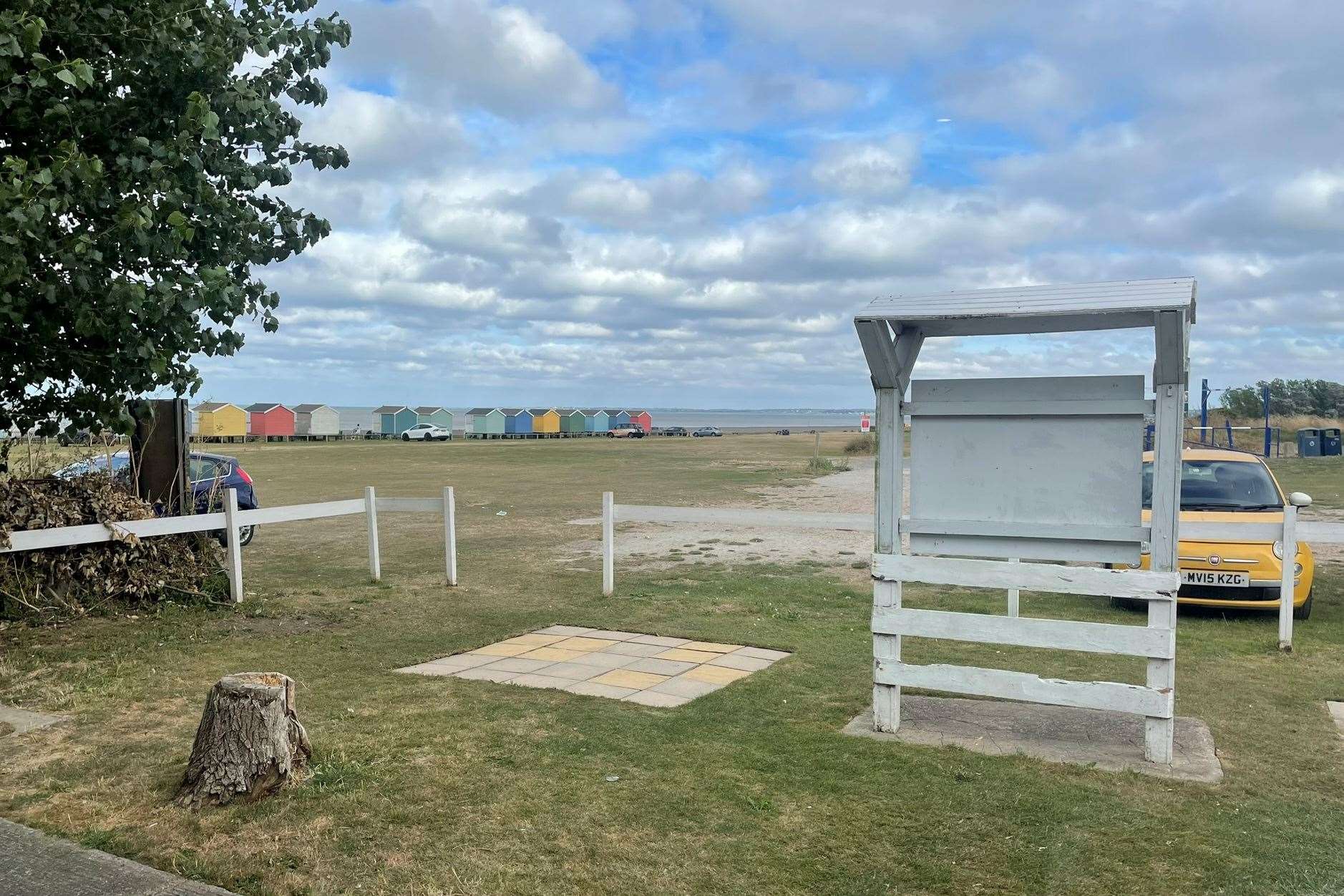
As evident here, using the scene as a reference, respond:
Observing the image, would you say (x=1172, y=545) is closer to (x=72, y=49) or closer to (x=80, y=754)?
(x=80, y=754)

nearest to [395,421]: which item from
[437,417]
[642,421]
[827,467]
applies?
[437,417]

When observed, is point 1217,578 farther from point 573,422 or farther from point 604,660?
point 573,422

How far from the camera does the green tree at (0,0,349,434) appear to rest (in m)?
6.21

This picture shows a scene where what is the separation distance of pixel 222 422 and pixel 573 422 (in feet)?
121

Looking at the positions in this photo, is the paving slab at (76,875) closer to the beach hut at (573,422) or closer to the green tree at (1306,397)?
the green tree at (1306,397)

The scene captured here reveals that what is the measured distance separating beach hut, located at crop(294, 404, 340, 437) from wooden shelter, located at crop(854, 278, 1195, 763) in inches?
3618

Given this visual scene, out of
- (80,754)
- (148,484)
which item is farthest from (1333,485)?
(80,754)

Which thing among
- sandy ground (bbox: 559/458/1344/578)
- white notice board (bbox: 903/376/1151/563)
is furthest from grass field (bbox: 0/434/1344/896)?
sandy ground (bbox: 559/458/1344/578)

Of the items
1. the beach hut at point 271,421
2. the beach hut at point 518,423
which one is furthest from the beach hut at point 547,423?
the beach hut at point 271,421

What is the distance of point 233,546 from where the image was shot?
10.2 meters

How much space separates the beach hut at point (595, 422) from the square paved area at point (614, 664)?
102 m

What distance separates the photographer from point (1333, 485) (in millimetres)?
26578

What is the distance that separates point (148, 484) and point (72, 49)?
4.96m

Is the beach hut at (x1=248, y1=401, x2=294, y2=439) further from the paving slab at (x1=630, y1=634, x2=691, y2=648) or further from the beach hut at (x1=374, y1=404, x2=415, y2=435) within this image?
the paving slab at (x1=630, y1=634, x2=691, y2=648)
